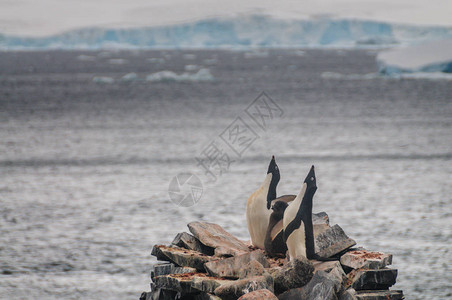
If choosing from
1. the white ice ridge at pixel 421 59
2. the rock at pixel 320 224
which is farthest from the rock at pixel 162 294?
the white ice ridge at pixel 421 59

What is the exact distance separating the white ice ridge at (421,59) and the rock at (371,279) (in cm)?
5356

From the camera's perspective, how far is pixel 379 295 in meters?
6.71

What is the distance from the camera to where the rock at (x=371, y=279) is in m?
6.72

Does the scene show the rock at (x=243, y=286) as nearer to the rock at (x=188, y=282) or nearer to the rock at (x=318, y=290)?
the rock at (x=188, y=282)

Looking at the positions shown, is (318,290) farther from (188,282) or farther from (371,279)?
(188,282)

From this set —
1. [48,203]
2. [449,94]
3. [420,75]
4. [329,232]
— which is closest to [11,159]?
[48,203]

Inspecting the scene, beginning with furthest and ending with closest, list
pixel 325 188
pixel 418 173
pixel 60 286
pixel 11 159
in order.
Result: pixel 11 159
pixel 418 173
pixel 325 188
pixel 60 286

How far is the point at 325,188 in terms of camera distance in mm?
15930

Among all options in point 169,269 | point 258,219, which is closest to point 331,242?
point 258,219

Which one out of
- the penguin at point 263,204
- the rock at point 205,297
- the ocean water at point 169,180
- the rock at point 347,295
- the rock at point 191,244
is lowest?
the ocean water at point 169,180

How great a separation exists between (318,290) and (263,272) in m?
0.66

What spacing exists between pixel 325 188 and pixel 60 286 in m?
8.36

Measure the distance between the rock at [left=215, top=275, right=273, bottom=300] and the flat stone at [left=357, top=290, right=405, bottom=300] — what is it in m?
0.97

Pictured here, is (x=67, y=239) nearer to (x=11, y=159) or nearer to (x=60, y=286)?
(x=60, y=286)
